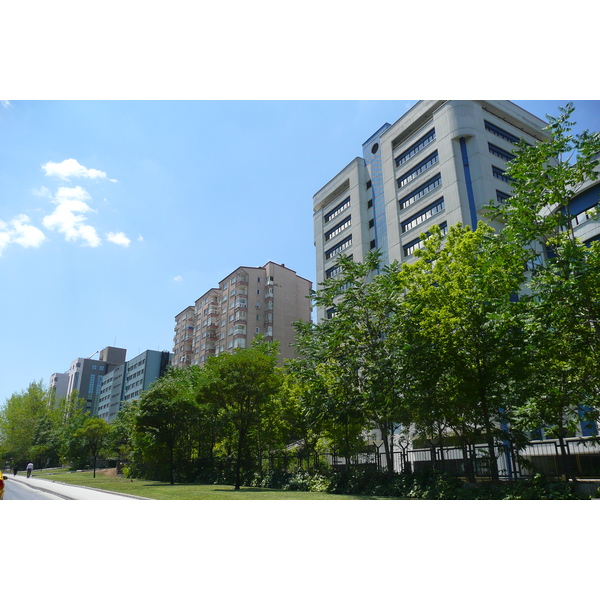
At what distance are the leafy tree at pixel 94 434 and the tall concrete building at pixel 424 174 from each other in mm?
26074

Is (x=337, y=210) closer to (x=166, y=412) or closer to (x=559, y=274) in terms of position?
(x=166, y=412)

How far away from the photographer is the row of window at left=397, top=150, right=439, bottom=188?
137 ft

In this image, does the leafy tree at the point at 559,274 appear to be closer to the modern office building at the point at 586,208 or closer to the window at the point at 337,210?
the modern office building at the point at 586,208

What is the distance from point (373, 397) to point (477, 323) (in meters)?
4.93

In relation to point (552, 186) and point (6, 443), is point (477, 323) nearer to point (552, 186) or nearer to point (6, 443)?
point (552, 186)

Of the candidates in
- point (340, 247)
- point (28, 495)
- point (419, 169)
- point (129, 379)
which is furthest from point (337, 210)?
point (129, 379)

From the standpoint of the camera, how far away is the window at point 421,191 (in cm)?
4081

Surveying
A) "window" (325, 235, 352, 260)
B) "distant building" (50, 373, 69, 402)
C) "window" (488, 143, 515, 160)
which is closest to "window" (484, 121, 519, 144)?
"window" (488, 143, 515, 160)

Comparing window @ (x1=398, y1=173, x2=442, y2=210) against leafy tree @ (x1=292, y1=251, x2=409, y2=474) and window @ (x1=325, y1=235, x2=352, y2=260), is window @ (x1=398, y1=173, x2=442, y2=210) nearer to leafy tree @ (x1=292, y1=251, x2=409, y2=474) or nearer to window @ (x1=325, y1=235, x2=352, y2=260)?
window @ (x1=325, y1=235, x2=352, y2=260)

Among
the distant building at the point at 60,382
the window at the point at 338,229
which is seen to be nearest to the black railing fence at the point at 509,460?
the window at the point at 338,229

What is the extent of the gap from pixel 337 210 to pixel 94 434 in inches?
1434

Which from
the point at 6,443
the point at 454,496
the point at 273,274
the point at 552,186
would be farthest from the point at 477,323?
the point at 6,443

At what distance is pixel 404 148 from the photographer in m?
45.9

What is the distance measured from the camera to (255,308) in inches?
2724
